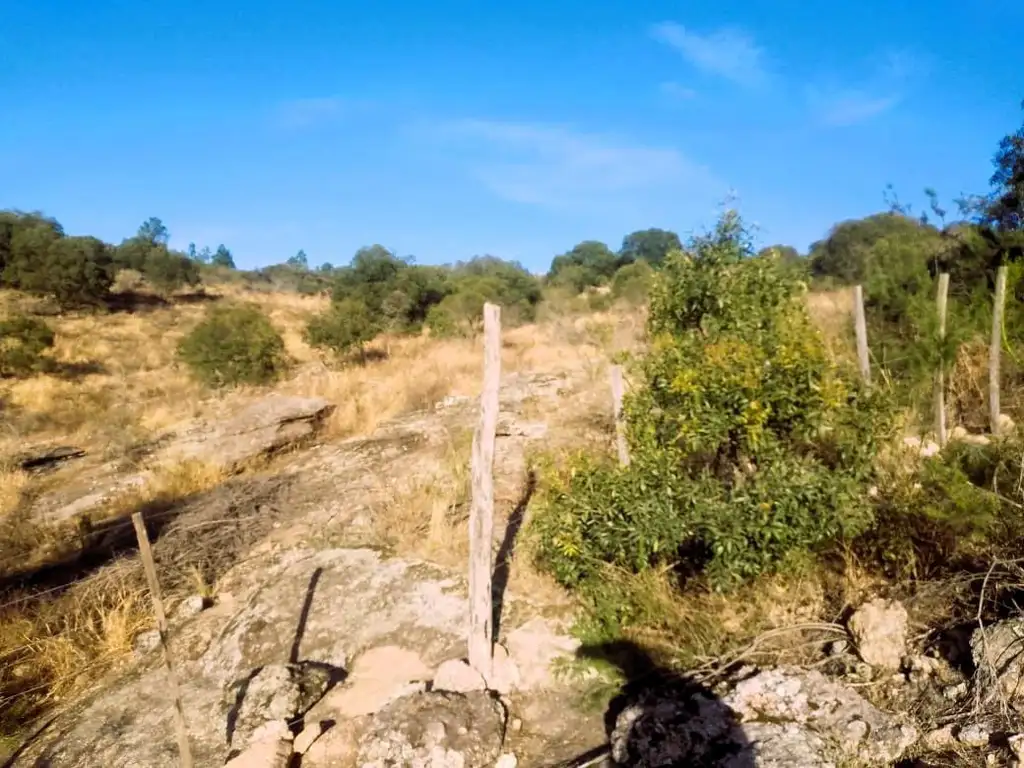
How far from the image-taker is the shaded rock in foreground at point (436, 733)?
12.2 feet

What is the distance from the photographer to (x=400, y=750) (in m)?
3.73

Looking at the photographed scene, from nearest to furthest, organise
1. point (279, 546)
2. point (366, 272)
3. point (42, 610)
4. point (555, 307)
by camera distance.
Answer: point (42, 610)
point (279, 546)
point (555, 307)
point (366, 272)

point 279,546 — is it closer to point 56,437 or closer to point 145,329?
point 56,437

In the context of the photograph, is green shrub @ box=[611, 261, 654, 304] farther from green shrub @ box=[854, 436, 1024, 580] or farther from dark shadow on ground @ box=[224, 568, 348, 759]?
dark shadow on ground @ box=[224, 568, 348, 759]

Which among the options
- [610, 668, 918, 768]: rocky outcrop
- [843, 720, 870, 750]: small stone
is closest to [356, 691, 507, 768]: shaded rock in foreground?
[610, 668, 918, 768]: rocky outcrop

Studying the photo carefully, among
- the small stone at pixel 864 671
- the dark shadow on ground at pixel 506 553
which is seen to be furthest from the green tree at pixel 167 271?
the small stone at pixel 864 671

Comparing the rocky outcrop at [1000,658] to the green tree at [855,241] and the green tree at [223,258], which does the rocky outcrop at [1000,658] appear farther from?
the green tree at [223,258]

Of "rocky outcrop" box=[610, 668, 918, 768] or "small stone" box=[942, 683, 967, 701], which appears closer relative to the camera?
"rocky outcrop" box=[610, 668, 918, 768]

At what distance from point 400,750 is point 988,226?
389 inches

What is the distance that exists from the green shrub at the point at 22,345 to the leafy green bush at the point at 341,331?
6.60 meters

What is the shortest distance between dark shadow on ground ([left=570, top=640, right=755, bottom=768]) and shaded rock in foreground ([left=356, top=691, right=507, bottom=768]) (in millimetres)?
524

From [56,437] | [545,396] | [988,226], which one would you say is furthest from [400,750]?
[56,437]

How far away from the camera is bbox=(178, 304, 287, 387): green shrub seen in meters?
15.1

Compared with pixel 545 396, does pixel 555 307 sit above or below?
above
